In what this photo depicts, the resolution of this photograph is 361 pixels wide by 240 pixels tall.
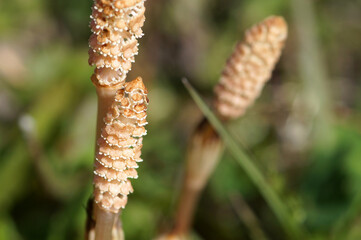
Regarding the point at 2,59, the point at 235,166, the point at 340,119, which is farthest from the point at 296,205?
the point at 2,59

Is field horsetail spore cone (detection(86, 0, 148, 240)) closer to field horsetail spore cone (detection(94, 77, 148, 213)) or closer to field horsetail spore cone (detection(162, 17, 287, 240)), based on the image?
field horsetail spore cone (detection(94, 77, 148, 213))

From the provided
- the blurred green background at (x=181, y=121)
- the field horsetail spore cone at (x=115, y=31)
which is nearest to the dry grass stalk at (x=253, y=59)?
the blurred green background at (x=181, y=121)

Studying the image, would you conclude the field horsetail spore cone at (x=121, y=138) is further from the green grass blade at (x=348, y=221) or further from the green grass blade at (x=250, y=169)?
the green grass blade at (x=348, y=221)

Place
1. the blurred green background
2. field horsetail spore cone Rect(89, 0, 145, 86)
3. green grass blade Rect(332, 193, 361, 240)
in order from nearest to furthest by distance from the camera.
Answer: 1. field horsetail spore cone Rect(89, 0, 145, 86)
2. green grass blade Rect(332, 193, 361, 240)
3. the blurred green background

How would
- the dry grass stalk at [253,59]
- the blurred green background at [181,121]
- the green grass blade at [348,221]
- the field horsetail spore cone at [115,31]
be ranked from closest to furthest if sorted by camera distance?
the field horsetail spore cone at [115,31] → the dry grass stalk at [253,59] → the green grass blade at [348,221] → the blurred green background at [181,121]

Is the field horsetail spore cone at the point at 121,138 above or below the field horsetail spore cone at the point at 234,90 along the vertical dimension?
below

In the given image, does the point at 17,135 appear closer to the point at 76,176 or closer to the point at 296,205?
the point at 76,176

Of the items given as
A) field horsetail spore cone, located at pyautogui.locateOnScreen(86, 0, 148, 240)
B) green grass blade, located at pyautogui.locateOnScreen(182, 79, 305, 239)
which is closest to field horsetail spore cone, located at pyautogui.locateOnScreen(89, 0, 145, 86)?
field horsetail spore cone, located at pyautogui.locateOnScreen(86, 0, 148, 240)
